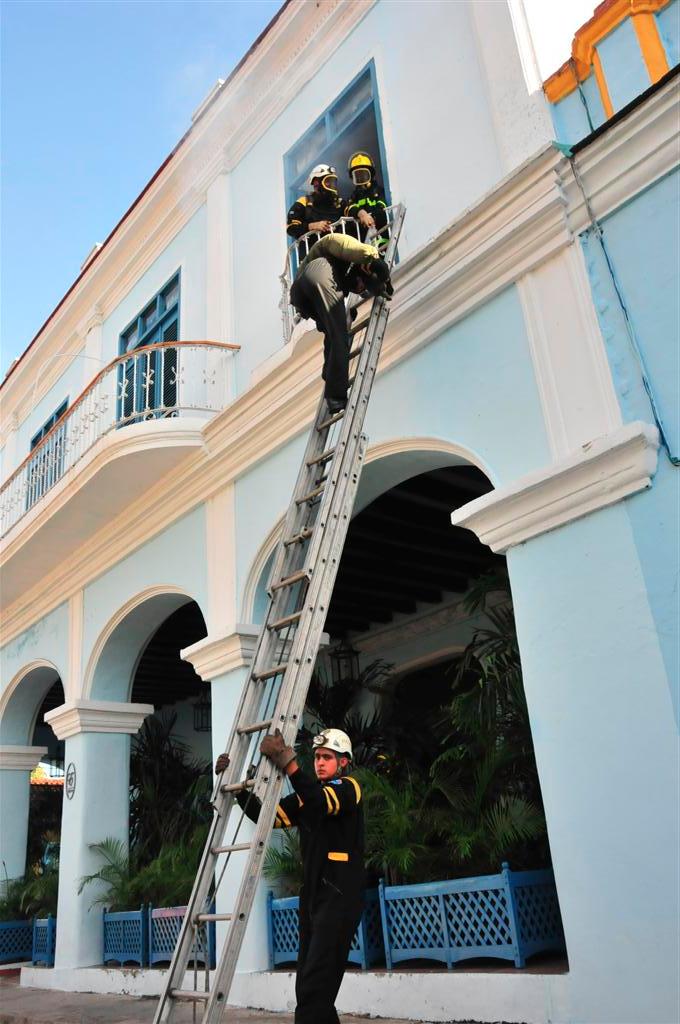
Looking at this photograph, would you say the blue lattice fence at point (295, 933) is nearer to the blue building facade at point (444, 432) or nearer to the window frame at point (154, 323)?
the blue building facade at point (444, 432)

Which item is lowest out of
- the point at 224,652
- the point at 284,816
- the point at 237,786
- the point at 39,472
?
the point at 284,816

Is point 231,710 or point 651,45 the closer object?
A: point 651,45

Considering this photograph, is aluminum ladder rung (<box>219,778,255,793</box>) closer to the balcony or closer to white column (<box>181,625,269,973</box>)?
white column (<box>181,625,269,973</box>)

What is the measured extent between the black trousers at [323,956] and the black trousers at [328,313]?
8.26 feet

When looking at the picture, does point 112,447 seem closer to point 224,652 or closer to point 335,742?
point 224,652

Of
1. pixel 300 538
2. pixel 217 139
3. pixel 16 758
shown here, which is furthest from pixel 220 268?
pixel 16 758

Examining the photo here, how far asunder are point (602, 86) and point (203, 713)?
9.92m

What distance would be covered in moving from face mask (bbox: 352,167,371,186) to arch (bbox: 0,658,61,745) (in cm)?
715

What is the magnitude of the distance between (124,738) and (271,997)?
376 centimetres

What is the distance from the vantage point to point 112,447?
7.70m

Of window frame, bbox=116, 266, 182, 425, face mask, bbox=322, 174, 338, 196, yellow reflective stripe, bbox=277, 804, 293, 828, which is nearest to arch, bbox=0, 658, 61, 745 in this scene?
window frame, bbox=116, 266, 182, 425

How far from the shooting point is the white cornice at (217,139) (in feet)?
25.7

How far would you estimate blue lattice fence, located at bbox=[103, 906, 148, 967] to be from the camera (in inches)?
286

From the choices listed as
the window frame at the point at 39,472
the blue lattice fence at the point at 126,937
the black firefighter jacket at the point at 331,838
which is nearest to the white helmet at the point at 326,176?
the window frame at the point at 39,472
